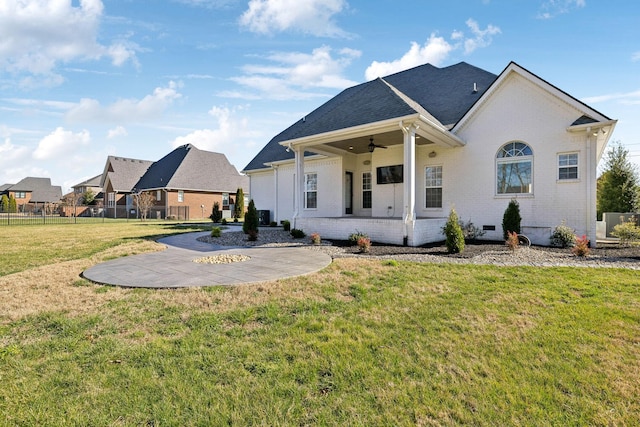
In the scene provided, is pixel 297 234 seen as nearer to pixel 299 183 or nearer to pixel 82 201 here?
pixel 299 183

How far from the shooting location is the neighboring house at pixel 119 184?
3734 centimetres

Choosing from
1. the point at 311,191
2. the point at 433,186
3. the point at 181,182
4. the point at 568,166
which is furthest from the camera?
the point at 181,182

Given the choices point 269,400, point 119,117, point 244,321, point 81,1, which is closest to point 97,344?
point 244,321

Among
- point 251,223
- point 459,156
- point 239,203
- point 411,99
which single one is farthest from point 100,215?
point 459,156

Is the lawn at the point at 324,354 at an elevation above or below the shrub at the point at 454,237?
below

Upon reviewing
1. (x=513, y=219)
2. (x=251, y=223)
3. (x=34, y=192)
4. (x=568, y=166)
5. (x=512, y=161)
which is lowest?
(x=251, y=223)

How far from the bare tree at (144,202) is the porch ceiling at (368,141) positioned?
25523 millimetres

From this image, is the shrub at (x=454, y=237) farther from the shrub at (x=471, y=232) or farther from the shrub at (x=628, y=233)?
the shrub at (x=628, y=233)

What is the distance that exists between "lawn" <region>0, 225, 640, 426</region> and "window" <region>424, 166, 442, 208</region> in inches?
304

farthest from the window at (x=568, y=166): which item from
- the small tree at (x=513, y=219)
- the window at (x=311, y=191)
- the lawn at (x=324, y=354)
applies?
the window at (x=311, y=191)

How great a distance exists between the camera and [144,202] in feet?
103

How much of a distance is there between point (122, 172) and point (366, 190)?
36.1m

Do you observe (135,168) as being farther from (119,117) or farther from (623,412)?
(623,412)

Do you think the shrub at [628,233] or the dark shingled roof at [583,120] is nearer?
the shrub at [628,233]
